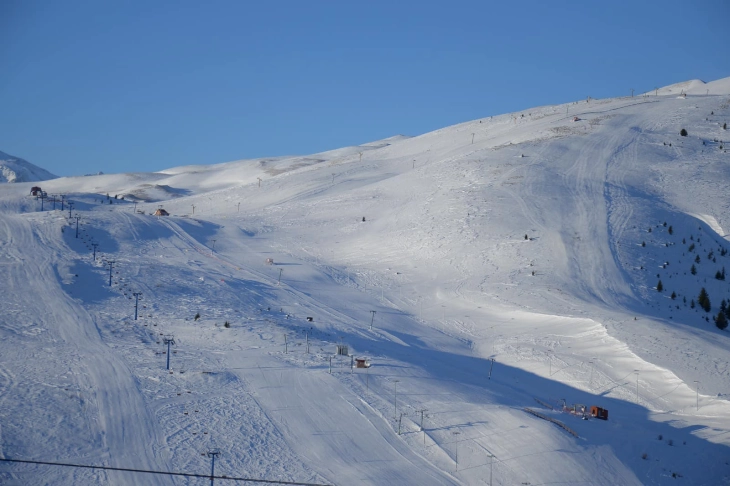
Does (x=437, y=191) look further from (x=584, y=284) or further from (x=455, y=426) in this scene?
(x=455, y=426)

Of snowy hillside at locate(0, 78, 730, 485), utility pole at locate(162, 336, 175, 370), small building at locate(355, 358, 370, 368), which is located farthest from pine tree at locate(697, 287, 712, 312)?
utility pole at locate(162, 336, 175, 370)

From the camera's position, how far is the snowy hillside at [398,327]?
20.2 meters

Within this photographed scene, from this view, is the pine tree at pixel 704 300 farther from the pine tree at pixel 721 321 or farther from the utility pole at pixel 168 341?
the utility pole at pixel 168 341

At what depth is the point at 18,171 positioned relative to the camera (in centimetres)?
13038

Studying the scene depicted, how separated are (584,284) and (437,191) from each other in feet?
64.4

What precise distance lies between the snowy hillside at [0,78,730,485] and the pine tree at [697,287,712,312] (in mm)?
714

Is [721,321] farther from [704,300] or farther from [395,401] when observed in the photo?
[395,401]

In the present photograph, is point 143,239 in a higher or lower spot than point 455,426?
higher

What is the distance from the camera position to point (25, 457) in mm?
17375

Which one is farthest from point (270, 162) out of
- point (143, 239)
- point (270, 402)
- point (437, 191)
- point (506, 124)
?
point (270, 402)

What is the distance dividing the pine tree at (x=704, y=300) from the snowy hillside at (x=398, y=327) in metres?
0.71

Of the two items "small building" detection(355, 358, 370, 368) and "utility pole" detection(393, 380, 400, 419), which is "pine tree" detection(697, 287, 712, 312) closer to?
"small building" detection(355, 358, 370, 368)

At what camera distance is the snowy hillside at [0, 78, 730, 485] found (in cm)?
2025

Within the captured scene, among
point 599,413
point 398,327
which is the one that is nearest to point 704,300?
point 599,413
